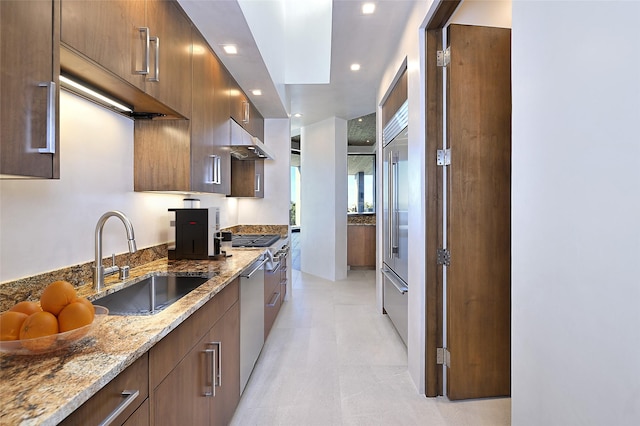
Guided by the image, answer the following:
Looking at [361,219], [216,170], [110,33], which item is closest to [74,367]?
[110,33]

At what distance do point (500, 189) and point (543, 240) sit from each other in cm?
124

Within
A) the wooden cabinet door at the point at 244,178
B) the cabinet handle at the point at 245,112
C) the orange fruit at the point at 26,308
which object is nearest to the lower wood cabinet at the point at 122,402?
the orange fruit at the point at 26,308

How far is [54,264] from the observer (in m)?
1.34

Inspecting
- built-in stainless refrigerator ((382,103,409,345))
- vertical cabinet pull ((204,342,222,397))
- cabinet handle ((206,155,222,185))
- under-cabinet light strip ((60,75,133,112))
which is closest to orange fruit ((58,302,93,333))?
vertical cabinet pull ((204,342,222,397))

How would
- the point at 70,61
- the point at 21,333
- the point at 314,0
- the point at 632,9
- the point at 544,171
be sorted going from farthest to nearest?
the point at 314,0
the point at 70,61
the point at 544,171
the point at 21,333
the point at 632,9

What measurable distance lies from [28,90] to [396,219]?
8.62ft

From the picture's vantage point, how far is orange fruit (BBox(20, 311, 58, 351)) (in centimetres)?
78

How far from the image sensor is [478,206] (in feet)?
6.69

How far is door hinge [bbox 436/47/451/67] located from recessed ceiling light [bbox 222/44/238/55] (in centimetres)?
141

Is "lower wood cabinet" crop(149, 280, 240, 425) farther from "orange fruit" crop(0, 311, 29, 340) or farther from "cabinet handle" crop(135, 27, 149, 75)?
"cabinet handle" crop(135, 27, 149, 75)

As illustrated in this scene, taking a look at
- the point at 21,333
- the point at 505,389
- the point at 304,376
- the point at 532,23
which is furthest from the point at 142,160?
the point at 505,389

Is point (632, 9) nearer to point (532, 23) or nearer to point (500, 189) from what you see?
point (532, 23)

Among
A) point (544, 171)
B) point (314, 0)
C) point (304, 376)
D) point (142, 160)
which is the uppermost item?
point (314, 0)

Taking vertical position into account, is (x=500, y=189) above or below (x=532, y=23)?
below
